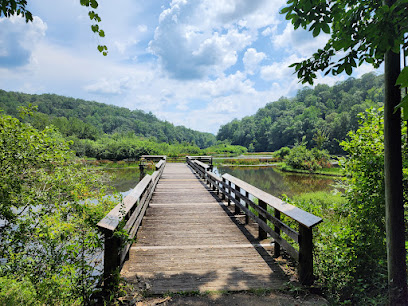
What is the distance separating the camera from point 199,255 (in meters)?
3.76

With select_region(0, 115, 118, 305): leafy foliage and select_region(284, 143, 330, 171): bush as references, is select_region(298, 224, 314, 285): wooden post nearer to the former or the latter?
select_region(0, 115, 118, 305): leafy foliage

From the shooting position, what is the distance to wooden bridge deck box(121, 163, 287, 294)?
9.75ft

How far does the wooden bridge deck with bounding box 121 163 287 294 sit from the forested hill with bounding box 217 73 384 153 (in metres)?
61.7

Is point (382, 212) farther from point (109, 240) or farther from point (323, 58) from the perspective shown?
point (109, 240)

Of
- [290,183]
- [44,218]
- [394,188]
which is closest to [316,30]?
[394,188]

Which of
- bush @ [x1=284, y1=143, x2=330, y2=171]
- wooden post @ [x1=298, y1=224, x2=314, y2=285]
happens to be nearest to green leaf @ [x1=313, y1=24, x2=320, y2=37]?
wooden post @ [x1=298, y1=224, x2=314, y2=285]

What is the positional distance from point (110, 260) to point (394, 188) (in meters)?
3.05

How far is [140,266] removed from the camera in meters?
3.38

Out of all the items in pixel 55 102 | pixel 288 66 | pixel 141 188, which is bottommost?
pixel 141 188

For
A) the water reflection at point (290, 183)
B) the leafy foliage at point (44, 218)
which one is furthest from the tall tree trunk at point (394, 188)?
the water reflection at point (290, 183)

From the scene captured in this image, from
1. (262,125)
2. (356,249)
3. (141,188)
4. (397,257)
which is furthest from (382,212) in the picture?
(262,125)

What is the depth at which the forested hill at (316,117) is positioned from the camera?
2534 inches

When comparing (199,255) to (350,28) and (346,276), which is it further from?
(350,28)

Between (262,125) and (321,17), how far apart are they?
4531 inches
